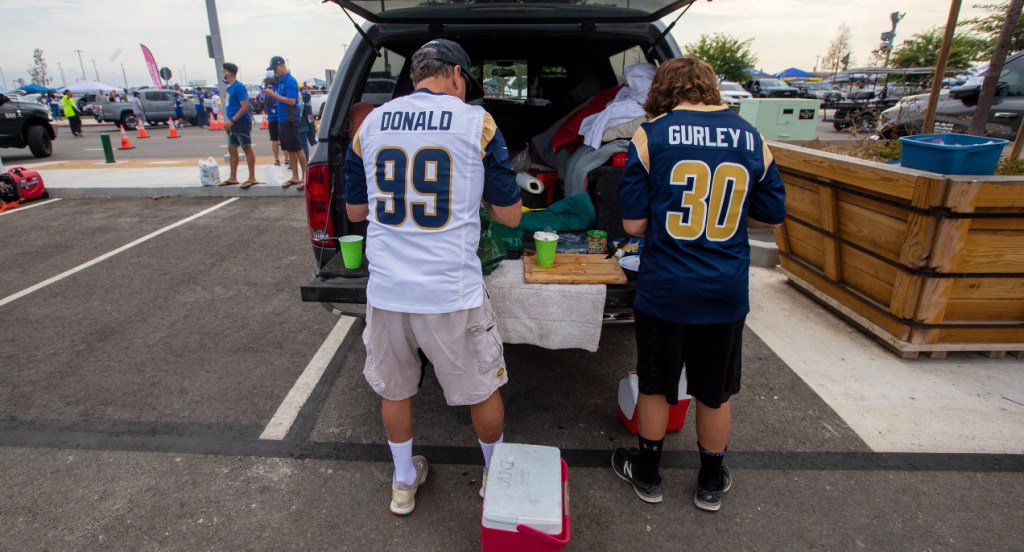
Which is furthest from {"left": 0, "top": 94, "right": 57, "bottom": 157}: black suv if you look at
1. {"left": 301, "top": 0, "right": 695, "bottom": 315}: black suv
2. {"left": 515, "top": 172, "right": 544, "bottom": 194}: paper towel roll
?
{"left": 515, "top": 172, "right": 544, "bottom": 194}: paper towel roll

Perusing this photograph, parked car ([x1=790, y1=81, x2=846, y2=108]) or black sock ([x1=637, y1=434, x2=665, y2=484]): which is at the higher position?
parked car ([x1=790, y1=81, x2=846, y2=108])

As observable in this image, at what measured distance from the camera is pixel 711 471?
7.97ft

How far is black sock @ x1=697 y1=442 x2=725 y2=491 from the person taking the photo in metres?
2.41

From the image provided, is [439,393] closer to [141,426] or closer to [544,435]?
[544,435]

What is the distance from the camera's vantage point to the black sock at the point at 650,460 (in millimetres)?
2441

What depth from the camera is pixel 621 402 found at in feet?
9.83

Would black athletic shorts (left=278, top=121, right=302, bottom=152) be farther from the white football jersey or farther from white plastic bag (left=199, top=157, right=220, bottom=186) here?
the white football jersey

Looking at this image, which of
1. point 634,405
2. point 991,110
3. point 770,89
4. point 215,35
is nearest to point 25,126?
point 215,35

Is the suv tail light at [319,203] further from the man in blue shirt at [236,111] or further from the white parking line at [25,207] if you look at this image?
the white parking line at [25,207]

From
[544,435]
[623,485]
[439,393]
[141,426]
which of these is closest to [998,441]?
[623,485]

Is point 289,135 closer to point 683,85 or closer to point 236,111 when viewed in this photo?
point 236,111

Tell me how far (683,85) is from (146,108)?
2705 cm

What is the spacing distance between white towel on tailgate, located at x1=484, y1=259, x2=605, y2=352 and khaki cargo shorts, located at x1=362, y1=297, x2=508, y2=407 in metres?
0.31

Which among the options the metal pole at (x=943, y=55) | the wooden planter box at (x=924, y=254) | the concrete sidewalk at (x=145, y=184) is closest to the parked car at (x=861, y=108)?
the metal pole at (x=943, y=55)
